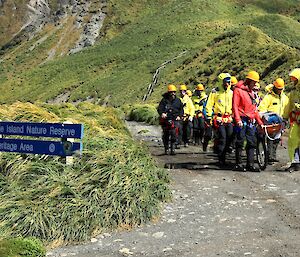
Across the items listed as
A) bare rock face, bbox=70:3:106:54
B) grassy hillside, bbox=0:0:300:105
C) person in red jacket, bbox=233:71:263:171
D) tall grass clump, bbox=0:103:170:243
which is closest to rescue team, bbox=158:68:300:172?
person in red jacket, bbox=233:71:263:171

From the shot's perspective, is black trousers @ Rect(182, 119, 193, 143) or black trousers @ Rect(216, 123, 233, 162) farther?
black trousers @ Rect(182, 119, 193, 143)

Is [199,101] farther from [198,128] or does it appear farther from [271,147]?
[271,147]

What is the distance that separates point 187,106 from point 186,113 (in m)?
0.23

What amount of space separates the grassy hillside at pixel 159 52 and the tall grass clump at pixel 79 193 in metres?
28.2

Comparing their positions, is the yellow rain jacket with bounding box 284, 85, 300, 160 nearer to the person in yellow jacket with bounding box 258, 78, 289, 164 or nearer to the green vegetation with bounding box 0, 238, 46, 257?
the person in yellow jacket with bounding box 258, 78, 289, 164

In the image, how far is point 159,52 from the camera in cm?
7106

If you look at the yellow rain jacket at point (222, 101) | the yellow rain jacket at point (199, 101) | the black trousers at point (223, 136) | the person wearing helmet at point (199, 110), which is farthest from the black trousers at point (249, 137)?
the yellow rain jacket at point (199, 101)

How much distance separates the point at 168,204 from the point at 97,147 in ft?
4.73

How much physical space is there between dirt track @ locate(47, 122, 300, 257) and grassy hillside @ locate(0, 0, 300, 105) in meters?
26.4

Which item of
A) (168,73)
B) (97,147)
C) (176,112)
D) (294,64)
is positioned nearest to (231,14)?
(168,73)

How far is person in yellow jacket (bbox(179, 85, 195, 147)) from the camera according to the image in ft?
53.5

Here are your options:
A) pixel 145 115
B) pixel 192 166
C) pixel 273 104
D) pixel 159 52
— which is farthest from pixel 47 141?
pixel 159 52

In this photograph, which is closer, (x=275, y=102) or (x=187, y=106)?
(x=275, y=102)

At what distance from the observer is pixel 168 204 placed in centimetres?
829
